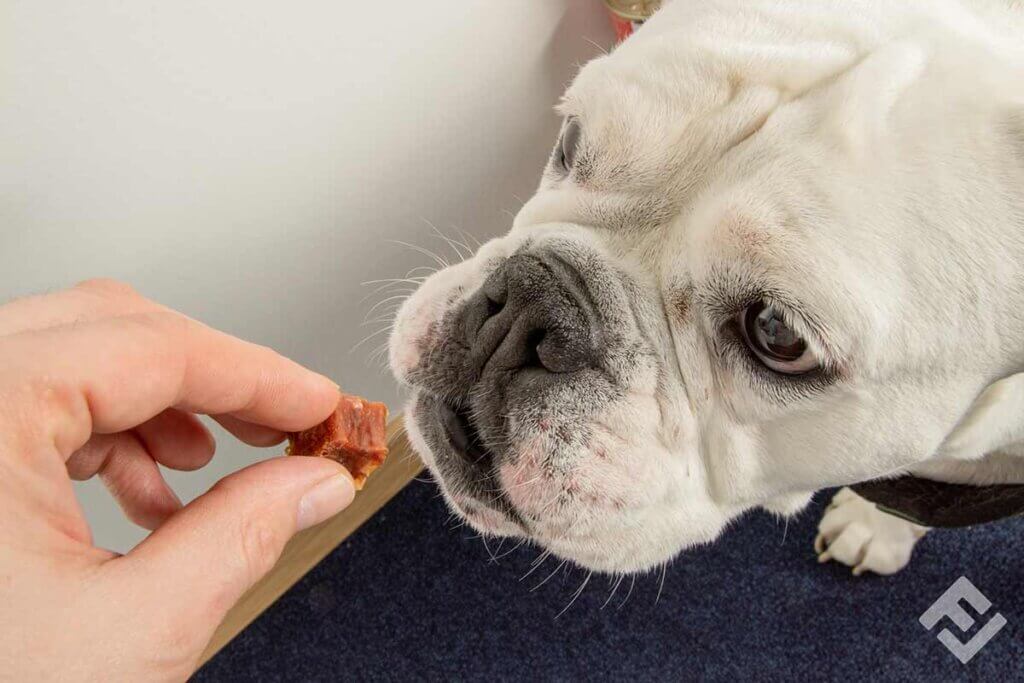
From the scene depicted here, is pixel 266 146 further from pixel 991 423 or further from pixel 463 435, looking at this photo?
pixel 991 423

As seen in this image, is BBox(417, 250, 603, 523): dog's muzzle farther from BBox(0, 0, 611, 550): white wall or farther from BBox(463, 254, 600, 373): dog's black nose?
BBox(0, 0, 611, 550): white wall

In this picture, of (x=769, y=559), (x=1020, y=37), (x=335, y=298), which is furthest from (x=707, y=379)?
Result: (x=769, y=559)

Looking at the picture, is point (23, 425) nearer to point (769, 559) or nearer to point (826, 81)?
point (826, 81)

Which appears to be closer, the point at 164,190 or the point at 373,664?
the point at 164,190

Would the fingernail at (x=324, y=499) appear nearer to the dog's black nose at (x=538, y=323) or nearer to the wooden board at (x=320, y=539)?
the dog's black nose at (x=538, y=323)

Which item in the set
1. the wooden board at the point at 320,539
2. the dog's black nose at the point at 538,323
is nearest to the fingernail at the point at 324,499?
the dog's black nose at the point at 538,323

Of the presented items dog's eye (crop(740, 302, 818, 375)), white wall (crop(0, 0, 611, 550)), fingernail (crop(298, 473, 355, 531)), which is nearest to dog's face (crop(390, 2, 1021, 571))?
dog's eye (crop(740, 302, 818, 375))
